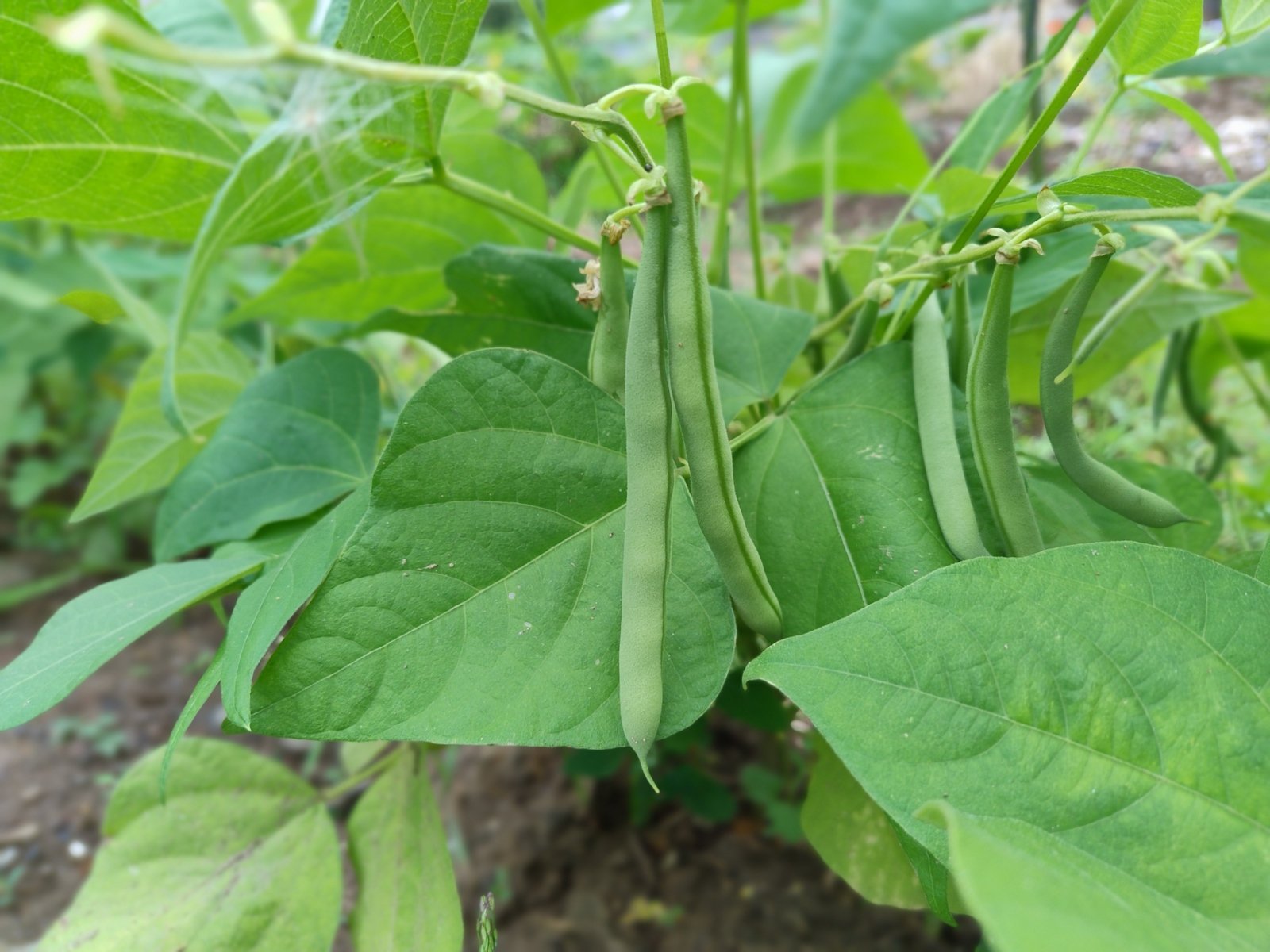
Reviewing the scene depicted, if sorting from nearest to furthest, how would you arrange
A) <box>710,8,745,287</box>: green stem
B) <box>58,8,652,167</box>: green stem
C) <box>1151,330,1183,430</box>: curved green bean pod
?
<box>58,8,652,167</box>: green stem, <box>710,8,745,287</box>: green stem, <box>1151,330,1183,430</box>: curved green bean pod

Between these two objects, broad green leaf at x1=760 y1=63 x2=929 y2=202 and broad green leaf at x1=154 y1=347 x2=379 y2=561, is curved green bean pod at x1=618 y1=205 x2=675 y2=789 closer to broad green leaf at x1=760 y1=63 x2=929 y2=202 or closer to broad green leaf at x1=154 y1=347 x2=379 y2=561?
broad green leaf at x1=154 y1=347 x2=379 y2=561

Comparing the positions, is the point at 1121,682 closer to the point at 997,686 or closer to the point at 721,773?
the point at 997,686

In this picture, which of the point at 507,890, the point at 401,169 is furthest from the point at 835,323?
the point at 507,890

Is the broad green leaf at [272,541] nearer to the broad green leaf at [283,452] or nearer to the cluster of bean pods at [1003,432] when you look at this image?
the broad green leaf at [283,452]

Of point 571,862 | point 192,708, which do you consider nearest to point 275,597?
point 192,708

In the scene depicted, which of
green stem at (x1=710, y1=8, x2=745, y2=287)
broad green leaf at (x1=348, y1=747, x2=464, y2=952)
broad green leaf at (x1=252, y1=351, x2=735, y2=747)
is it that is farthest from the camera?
green stem at (x1=710, y1=8, x2=745, y2=287)

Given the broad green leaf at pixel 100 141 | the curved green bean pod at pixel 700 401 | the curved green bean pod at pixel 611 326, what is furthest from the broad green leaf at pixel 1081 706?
the broad green leaf at pixel 100 141

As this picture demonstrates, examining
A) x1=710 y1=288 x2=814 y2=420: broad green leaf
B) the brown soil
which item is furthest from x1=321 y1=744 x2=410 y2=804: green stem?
x1=710 y1=288 x2=814 y2=420: broad green leaf

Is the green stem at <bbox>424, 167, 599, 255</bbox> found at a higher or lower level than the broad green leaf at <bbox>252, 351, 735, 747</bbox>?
higher

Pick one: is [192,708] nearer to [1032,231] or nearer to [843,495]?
[843,495]
